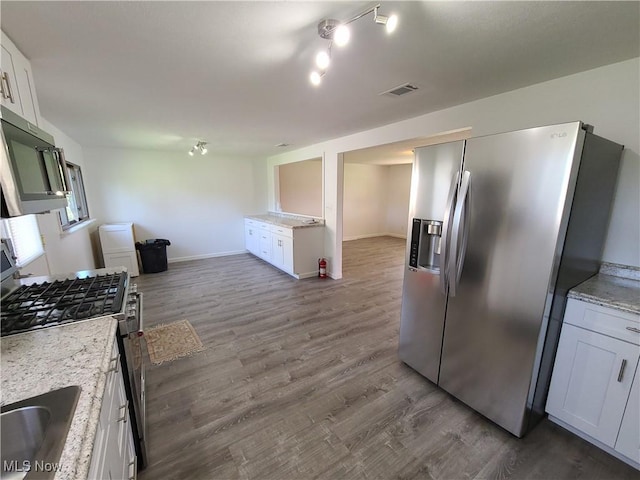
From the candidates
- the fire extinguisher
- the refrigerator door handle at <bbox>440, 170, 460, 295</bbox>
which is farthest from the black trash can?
the refrigerator door handle at <bbox>440, 170, 460, 295</bbox>

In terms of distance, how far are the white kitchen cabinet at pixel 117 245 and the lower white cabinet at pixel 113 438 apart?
4.00 meters

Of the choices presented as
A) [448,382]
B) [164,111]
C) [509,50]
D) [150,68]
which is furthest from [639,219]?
[164,111]

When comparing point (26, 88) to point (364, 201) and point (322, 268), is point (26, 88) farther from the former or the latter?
point (364, 201)

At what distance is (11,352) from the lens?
106 cm

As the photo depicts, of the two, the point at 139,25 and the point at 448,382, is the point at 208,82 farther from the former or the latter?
the point at 448,382

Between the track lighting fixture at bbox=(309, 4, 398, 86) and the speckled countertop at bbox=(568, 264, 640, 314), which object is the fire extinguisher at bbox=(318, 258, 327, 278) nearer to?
the speckled countertop at bbox=(568, 264, 640, 314)

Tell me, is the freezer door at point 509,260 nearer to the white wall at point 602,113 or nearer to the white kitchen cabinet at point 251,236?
the white wall at point 602,113

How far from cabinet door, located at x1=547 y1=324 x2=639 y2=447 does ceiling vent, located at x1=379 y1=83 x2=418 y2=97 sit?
195 centimetres

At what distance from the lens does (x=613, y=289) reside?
164 centimetres

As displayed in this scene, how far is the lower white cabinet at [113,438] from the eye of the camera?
81cm

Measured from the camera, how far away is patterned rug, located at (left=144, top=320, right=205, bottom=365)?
8.21 feet

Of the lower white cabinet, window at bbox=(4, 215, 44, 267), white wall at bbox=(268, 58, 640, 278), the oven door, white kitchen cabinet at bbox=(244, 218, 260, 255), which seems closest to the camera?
the lower white cabinet

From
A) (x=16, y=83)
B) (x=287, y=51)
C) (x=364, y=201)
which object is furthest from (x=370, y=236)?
(x=16, y=83)

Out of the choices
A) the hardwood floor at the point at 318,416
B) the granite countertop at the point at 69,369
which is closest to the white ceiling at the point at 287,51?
the granite countertop at the point at 69,369
